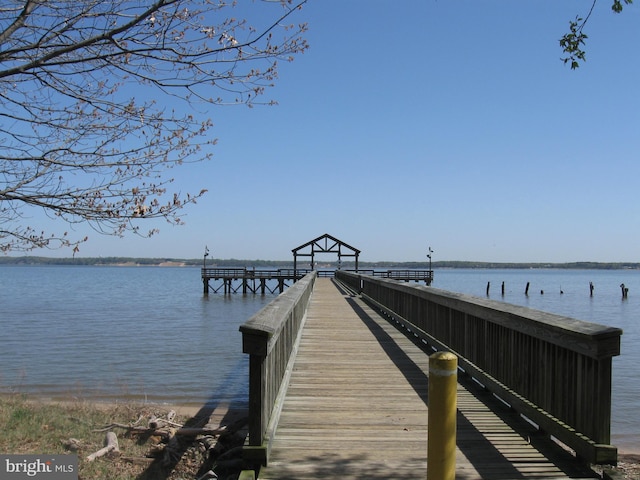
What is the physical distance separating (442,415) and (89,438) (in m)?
7.90

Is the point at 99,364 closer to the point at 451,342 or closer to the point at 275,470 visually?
the point at 451,342

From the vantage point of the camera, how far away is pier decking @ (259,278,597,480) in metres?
4.05

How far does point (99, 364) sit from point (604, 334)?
Answer: 1721cm

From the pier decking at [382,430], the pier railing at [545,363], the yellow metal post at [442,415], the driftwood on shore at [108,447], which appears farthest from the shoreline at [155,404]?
the yellow metal post at [442,415]

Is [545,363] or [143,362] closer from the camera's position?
[545,363]

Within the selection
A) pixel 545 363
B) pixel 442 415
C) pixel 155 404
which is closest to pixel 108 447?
pixel 155 404

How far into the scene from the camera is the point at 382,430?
16.5ft

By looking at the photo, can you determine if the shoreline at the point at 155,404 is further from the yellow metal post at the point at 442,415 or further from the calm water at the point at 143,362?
the yellow metal post at the point at 442,415

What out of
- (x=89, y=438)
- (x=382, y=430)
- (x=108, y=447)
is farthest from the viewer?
(x=89, y=438)

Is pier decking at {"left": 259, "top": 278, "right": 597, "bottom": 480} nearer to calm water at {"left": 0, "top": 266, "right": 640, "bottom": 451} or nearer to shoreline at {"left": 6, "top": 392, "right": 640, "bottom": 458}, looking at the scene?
shoreline at {"left": 6, "top": 392, "right": 640, "bottom": 458}

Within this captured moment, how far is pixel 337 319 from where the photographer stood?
14039 mm

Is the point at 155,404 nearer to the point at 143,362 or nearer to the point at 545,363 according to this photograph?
the point at 143,362

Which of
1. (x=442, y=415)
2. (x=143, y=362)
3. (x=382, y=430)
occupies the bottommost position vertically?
(x=143, y=362)

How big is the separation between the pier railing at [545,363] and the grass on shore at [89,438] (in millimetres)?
4311
